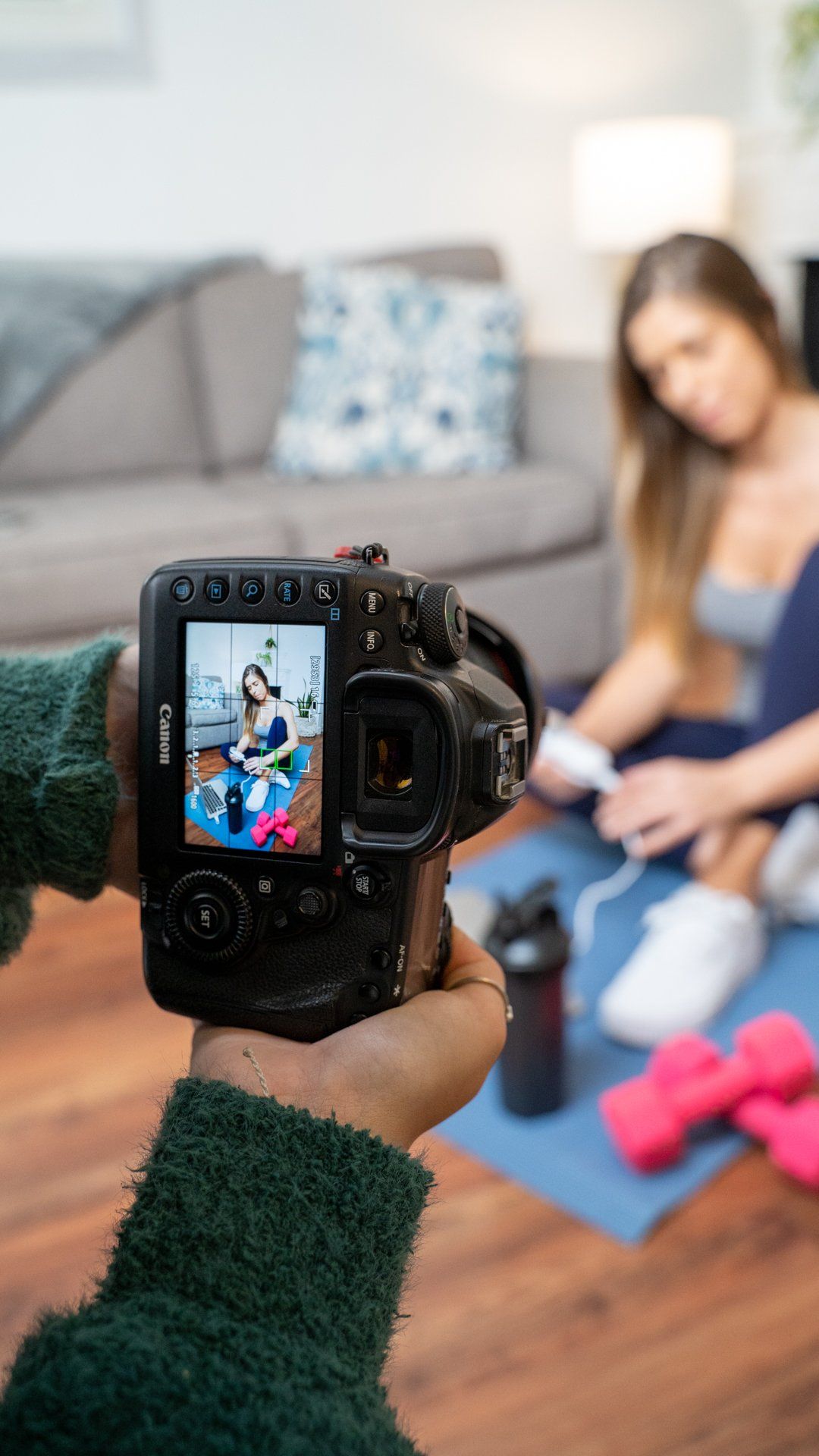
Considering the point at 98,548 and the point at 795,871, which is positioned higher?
the point at 98,548

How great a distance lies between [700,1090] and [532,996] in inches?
7.0

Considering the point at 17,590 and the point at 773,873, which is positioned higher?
the point at 17,590

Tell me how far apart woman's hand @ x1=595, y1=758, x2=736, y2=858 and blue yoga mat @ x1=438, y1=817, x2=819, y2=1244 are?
0.17 m

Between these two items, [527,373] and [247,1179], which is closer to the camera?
[247,1179]

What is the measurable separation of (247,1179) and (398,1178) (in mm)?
58

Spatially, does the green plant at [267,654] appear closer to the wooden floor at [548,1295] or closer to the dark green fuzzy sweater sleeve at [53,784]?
the dark green fuzzy sweater sleeve at [53,784]

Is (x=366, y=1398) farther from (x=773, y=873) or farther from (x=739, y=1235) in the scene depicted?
(x=773, y=873)

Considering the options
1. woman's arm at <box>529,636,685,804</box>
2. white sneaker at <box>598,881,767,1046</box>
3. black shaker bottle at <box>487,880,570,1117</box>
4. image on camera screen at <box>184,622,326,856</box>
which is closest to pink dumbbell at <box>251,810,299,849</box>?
image on camera screen at <box>184,622,326,856</box>

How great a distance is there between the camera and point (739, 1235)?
1021mm

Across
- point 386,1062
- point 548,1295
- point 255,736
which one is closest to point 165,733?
point 255,736

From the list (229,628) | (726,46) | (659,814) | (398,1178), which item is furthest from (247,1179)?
(726,46)

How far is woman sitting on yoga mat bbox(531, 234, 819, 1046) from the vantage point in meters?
1.38

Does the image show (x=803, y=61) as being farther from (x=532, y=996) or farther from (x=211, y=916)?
(x=211, y=916)

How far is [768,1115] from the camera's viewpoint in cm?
110
